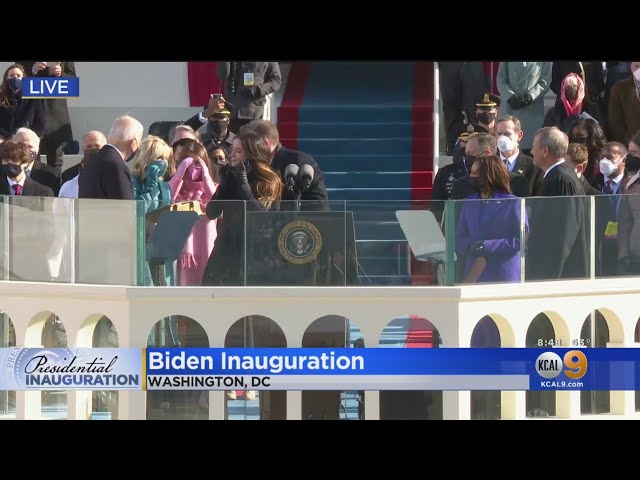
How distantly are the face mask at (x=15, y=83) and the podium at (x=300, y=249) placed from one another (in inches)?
102

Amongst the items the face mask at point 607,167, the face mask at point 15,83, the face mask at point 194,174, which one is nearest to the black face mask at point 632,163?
the face mask at point 607,167

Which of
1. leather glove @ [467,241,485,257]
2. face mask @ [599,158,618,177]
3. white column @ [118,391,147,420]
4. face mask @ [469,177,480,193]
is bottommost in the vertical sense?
A: white column @ [118,391,147,420]

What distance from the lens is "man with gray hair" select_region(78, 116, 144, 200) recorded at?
1797 cm

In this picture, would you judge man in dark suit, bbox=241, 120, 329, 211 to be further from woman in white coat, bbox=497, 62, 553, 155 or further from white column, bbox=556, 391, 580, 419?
white column, bbox=556, 391, 580, 419

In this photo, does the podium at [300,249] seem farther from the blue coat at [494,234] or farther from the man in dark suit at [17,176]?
the man in dark suit at [17,176]

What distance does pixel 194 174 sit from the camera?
18.4 meters

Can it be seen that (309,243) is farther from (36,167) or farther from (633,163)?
(633,163)

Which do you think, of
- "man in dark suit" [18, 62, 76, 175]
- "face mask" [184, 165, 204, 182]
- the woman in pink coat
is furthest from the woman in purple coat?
"man in dark suit" [18, 62, 76, 175]

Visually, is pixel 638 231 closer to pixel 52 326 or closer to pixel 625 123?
pixel 625 123

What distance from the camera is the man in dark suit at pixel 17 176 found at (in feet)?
61.4

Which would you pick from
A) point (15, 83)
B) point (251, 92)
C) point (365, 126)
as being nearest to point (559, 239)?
point (251, 92)

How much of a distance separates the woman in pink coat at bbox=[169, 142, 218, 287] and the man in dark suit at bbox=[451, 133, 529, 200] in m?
1.70

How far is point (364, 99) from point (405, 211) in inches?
137

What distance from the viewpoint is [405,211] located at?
1764 cm
